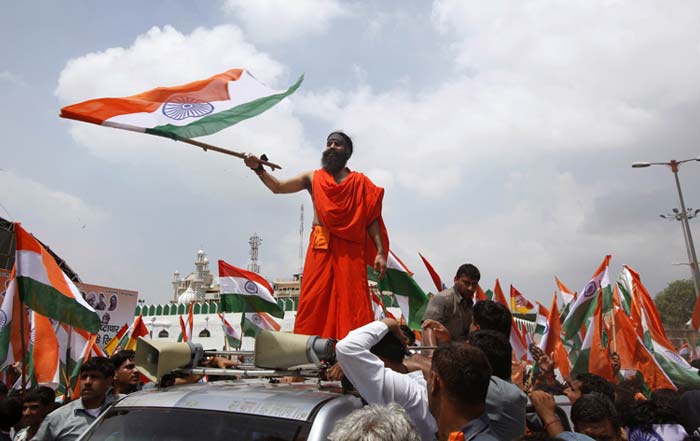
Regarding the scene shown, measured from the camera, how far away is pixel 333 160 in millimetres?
5484

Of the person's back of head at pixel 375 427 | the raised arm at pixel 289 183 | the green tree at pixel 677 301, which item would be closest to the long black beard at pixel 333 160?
the raised arm at pixel 289 183

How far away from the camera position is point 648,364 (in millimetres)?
6965

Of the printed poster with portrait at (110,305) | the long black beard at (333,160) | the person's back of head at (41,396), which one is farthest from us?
the printed poster with portrait at (110,305)

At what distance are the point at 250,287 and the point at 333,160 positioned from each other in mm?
6959

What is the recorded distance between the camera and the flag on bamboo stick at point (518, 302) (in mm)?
20023

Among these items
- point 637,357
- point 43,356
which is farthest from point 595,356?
point 43,356

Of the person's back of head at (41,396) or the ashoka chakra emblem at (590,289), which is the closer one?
the person's back of head at (41,396)

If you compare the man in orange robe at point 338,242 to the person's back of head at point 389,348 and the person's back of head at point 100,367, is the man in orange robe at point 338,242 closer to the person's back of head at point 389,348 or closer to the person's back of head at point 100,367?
the person's back of head at point 100,367

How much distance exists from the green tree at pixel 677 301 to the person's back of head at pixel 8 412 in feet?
193

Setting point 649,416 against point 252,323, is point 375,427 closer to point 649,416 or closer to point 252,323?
point 649,416

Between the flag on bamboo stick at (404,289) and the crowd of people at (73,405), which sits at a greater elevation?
the flag on bamboo stick at (404,289)

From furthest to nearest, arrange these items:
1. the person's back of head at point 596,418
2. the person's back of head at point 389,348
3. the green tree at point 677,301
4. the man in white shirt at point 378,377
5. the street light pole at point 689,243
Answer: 1. the green tree at point 677,301
2. the street light pole at point 689,243
3. the person's back of head at point 596,418
4. the person's back of head at point 389,348
5. the man in white shirt at point 378,377

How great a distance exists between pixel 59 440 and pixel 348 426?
8.50ft

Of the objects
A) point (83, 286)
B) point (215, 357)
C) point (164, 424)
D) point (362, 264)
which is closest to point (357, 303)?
point (362, 264)
